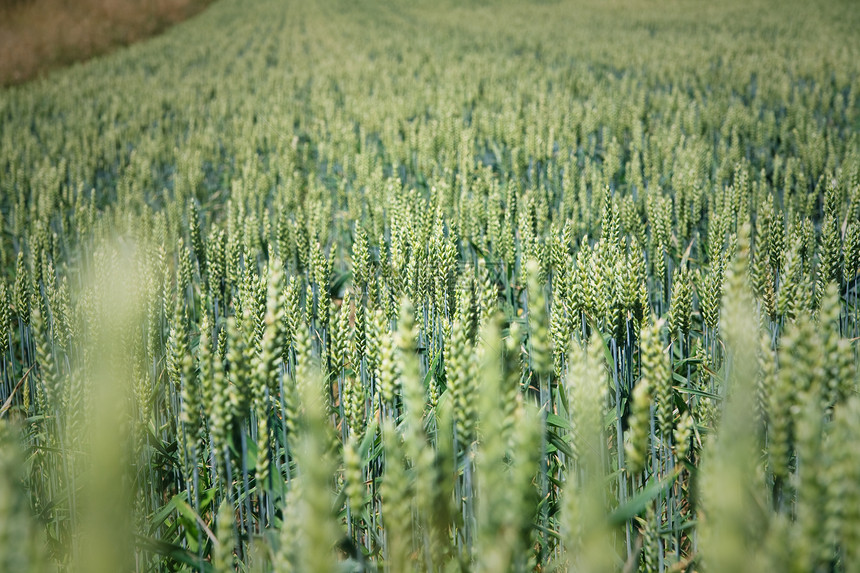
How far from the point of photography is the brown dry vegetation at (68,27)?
17.0m

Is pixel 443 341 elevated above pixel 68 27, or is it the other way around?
pixel 68 27

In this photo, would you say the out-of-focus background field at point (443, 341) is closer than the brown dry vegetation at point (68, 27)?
Yes

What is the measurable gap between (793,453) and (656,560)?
0.56 m

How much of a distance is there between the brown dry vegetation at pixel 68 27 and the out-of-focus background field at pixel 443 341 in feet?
32.2

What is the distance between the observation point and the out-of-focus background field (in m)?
0.94

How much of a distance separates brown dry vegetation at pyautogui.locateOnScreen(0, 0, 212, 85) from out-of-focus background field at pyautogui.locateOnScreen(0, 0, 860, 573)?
9824 millimetres

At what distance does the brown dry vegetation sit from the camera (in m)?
17.0

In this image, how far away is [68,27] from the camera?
20.6m

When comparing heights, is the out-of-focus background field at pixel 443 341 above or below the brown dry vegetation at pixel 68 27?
below

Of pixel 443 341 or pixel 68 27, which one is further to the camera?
pixel 68 27

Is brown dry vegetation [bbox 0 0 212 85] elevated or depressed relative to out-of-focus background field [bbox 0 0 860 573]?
elevated

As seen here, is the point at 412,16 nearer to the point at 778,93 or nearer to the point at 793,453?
the point at 778,93

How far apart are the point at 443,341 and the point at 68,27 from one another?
24.4 m

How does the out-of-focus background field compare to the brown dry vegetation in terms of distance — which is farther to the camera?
the brown dry vegetation
